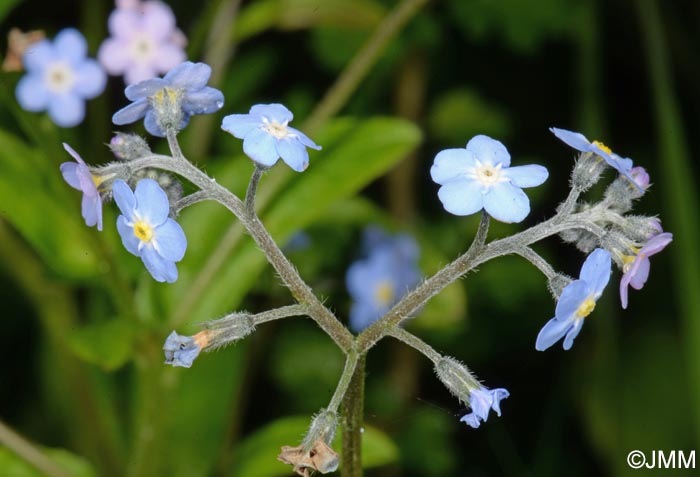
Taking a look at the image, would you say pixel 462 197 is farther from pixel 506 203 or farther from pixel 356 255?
pixel 356 255

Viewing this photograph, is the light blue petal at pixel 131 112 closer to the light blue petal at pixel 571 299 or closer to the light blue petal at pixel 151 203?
the light blue petal at pixel 151 203

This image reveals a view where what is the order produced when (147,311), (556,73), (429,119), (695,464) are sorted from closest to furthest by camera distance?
(147,311) < (695,464) < (429,119) < (556,73)

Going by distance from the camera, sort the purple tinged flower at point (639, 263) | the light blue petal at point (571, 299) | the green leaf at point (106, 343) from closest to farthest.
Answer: the light blue petal at point (571, 299) → the purple tinged flower at point (639, 263) → the green leaf at point (106, 343)

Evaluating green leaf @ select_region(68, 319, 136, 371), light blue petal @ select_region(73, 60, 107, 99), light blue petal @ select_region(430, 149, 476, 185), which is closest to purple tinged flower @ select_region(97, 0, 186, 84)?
light blue petal @ select_region(73, 60, 107, 99)

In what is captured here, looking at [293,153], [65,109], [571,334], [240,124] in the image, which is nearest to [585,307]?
[571,334]

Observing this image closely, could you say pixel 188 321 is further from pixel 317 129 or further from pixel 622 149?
pixel 622 149

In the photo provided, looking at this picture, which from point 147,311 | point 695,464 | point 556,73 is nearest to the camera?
point 147,311

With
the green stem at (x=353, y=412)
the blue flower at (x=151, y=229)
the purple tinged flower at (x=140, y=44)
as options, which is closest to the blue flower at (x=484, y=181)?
the green stem at (x=353, y=412)

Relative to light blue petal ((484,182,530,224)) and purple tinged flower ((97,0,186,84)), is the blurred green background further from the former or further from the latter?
light blue petal ((484,182,530,224))

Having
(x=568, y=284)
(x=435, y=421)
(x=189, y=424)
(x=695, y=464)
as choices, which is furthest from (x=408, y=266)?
(x=568, y=284)
